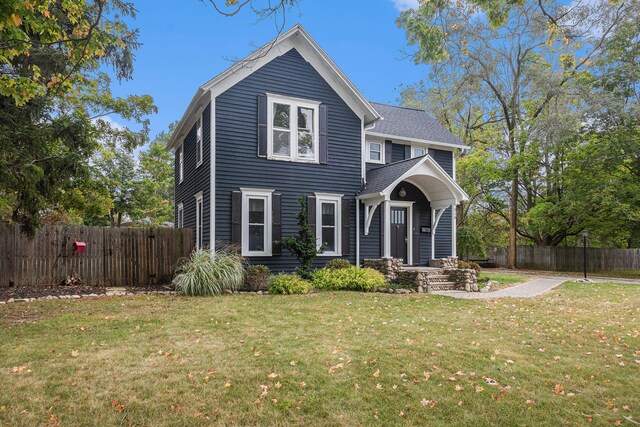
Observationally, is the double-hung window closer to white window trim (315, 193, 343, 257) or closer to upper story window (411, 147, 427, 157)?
white window trim (315, 193, 343, 257)

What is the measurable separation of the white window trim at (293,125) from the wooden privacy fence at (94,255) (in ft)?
12.8

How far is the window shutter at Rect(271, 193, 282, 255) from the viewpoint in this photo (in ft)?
39.8

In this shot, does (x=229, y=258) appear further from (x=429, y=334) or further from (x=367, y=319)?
(x=429, y=334)

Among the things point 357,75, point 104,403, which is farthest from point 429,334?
point 357,75

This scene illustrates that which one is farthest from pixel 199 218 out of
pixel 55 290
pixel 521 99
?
pixel 521 99

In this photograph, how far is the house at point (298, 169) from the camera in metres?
11.8

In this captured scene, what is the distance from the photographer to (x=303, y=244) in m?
11.6

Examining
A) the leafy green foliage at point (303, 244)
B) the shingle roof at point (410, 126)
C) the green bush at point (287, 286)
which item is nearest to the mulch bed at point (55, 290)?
the green bush at point (287, 286)

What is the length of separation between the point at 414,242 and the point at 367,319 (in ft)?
26.2

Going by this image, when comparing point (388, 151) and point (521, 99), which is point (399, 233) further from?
point (521, 99)

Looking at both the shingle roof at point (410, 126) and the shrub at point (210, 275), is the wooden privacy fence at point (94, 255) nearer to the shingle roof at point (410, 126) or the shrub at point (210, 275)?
the shrub at point (210, 275)

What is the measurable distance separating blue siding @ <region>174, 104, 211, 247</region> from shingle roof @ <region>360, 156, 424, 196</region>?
4946mm

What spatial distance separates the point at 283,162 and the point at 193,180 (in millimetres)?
3699

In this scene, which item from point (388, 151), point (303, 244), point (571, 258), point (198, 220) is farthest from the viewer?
point (571, 258)
